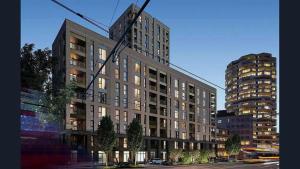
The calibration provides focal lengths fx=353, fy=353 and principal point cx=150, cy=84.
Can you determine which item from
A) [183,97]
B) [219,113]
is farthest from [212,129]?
[219,113]

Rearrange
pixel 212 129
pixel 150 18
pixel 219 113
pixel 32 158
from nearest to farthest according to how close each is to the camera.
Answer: pixel 32 158 → pixel 150 18 → pixel 212 129 → pixel 219 113

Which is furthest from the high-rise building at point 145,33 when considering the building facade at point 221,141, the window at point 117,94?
the building facade at point 221,141

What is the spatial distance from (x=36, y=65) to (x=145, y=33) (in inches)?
2899

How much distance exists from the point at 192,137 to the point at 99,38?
47582 millimetres

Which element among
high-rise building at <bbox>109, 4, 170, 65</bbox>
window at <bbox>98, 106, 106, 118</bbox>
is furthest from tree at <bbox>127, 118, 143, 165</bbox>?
high-rise building at <bbox>109, 4, 170, 65</bbox>

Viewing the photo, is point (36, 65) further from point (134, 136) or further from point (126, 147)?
point (126, 147)

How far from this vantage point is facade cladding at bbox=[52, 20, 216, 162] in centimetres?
6147

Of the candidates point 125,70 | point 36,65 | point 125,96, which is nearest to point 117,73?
point 125,70

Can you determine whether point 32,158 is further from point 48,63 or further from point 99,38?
point 99,38

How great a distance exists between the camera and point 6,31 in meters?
3.24

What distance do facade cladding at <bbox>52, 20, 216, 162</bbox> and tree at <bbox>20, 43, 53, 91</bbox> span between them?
3.42 m

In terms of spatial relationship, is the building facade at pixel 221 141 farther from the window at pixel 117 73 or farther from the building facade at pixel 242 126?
the window at pixel 117 73

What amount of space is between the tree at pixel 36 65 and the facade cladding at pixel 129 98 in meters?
3.42

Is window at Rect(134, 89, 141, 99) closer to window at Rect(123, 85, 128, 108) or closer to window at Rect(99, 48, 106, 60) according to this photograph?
window at Rect(123, 85, 128, 108)
